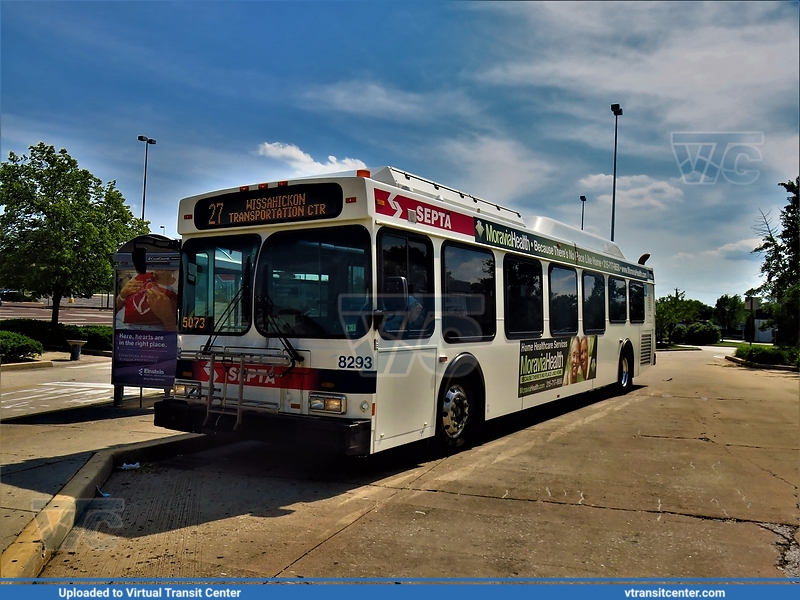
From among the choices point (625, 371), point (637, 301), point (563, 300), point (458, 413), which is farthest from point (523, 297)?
point (637, 301)

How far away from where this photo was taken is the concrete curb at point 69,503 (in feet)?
13.7

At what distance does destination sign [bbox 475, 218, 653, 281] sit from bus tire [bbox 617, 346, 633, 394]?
181 cm

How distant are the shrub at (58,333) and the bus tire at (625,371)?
1618cm

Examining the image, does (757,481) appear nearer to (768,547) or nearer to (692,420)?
(768,547)

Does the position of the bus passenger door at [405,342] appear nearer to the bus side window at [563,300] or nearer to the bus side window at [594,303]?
the bus side window at [563,300]

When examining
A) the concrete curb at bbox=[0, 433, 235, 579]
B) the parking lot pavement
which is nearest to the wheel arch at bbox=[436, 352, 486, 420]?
the parking lot pavement

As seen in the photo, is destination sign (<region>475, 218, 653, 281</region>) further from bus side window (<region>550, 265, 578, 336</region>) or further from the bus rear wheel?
the bus rear wheel

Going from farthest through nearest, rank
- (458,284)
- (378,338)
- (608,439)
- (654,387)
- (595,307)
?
(654,387)
(595,307)
(608,439)
(458,284)
(378,338)

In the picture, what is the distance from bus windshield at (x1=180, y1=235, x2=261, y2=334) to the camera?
6.86 meters

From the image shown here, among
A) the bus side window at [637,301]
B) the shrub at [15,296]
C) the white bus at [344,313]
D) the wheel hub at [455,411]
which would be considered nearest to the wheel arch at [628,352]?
the bus side window at [637,301]

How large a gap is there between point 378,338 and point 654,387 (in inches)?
472

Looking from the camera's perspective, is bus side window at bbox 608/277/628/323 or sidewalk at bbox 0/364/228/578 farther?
bus side window at bbox 608/277/628/323

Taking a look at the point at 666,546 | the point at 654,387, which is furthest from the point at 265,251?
the point at 654,387

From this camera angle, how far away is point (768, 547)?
15.8 feet
